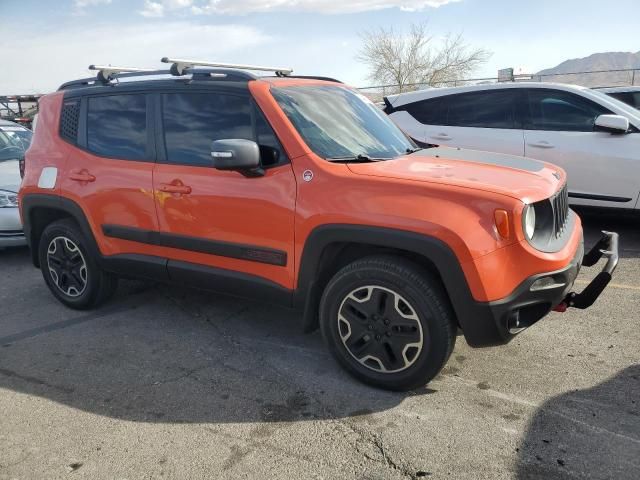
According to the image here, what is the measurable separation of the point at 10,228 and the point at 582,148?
6409 mm

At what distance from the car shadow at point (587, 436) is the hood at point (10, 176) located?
594cm

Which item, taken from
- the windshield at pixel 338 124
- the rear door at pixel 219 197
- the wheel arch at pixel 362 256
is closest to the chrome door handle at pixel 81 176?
the rear door at pixel 219 197

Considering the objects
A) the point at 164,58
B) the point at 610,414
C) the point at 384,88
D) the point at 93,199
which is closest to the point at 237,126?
the point at 164,58

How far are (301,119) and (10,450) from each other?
2.43 meters

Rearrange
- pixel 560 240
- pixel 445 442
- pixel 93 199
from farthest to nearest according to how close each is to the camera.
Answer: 1. pixel 93 199
2. pixel 560 240
3. pixel 445 442

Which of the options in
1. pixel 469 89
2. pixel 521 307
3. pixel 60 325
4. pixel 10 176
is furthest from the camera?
pixel 469 89

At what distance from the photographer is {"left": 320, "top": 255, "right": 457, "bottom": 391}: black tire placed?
9.78 feet

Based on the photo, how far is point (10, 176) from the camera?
6.67 m

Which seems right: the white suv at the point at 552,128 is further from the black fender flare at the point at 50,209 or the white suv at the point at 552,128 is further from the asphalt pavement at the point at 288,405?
the black fender flare at the point at 50,209

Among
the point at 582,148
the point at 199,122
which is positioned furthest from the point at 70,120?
the point at 582,148

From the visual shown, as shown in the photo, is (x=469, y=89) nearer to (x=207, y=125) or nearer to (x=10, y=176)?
(x=207, y=125)

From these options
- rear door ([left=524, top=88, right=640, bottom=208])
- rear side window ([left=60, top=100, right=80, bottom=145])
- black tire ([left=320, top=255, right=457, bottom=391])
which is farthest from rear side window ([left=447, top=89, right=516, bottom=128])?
rear side window ([left=60, top=100, right=80, bottom=145])

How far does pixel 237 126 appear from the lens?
361 cm

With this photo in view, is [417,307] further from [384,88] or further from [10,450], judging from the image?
[384,88]
